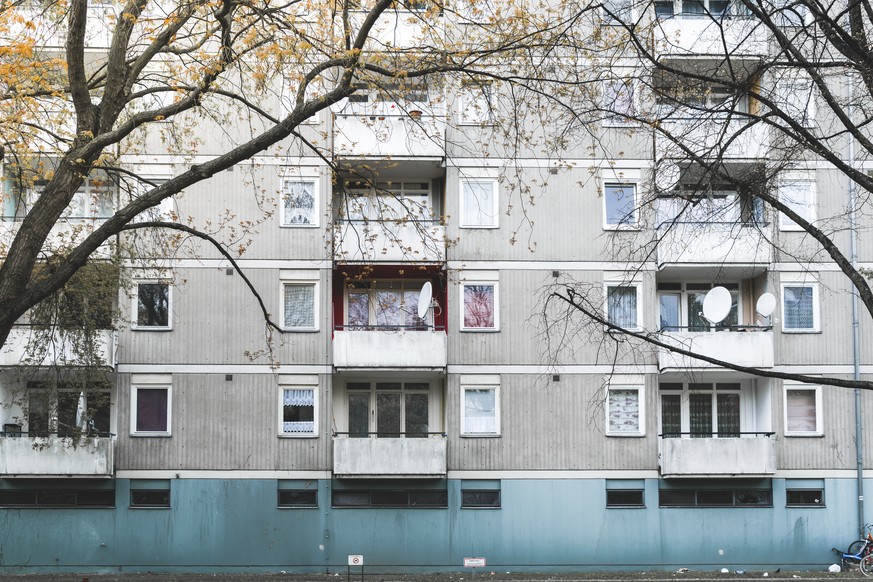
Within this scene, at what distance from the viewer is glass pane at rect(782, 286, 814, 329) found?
2862 centimetres

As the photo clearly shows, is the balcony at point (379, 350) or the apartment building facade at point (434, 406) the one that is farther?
the balcony at point (379, 350)

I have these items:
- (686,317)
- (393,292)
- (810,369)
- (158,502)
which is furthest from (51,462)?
(810,369)

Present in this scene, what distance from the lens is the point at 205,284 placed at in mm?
28031

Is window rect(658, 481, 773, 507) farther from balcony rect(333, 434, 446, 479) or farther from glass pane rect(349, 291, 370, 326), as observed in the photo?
glass pane rect(349, 291, 370, 326)

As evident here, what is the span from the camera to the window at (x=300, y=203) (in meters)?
28.4

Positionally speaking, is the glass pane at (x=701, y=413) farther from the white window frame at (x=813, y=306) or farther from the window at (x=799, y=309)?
the window at (x=799, y=309)

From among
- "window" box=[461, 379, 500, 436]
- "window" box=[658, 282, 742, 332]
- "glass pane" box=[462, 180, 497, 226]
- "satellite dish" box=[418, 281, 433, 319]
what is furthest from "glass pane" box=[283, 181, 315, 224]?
"window" box=[658, 282, 742, 332]

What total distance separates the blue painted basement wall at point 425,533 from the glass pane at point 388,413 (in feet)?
7.39

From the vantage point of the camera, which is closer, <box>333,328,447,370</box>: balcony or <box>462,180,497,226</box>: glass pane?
<box>333,328,447,370</box>: balcony

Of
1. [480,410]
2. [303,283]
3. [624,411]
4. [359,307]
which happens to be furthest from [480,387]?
[303,283]

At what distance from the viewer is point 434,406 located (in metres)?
28.8

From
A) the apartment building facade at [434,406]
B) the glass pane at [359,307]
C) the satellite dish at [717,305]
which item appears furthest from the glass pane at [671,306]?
the glass pane at [359,307]

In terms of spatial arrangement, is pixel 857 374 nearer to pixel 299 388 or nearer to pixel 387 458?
pixel 387 458

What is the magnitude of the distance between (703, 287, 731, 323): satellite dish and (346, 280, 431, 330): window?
776cm
